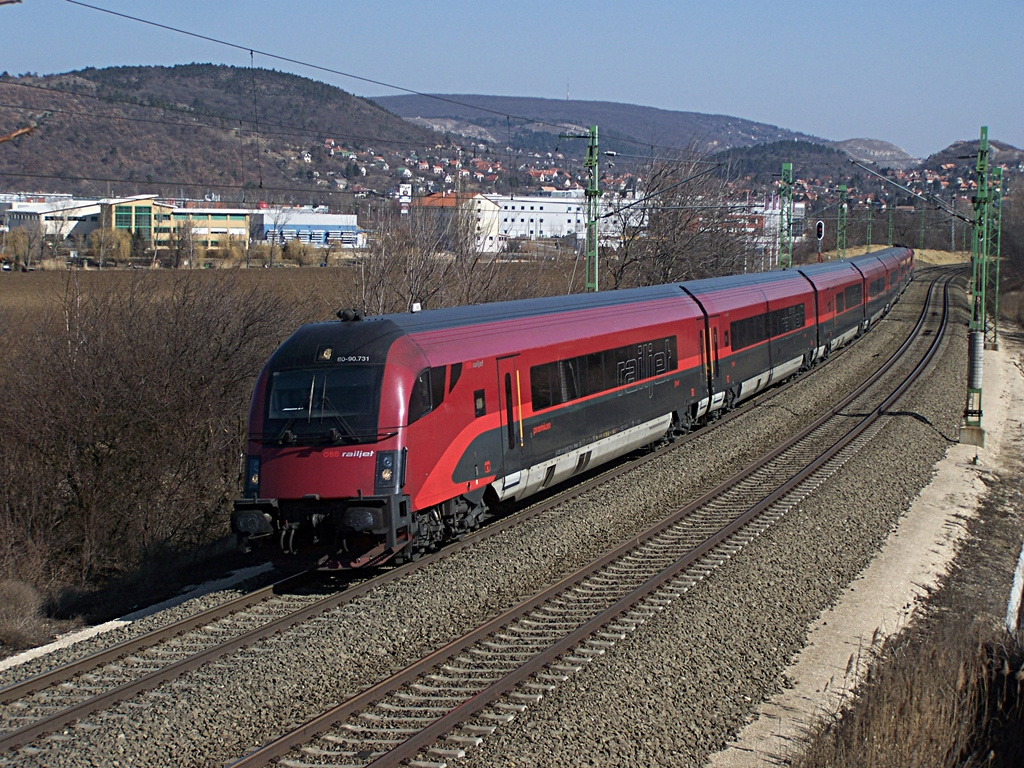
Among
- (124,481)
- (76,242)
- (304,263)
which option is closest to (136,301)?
(124,481)

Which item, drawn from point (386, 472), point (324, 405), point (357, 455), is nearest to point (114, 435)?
point (324, 405)

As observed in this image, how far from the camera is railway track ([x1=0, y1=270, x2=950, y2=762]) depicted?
26.7 feet

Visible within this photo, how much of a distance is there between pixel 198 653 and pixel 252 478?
2565 millimetres

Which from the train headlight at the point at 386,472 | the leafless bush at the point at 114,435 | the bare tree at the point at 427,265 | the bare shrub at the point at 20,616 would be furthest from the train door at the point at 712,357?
the bare shrub at the point at 20,616

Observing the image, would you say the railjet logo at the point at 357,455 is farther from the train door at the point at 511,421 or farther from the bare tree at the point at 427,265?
the bare tree at the point at 427,265

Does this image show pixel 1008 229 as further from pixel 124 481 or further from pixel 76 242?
pixel 124 481

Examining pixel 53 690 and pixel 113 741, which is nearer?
pixel 113 741

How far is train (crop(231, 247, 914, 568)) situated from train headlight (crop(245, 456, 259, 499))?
0.6 inches

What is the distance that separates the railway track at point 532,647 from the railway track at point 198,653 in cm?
3

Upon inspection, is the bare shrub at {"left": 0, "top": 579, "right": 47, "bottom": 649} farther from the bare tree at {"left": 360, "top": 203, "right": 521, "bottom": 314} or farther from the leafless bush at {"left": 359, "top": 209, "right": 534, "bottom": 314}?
the bare tree at {"left": 360, "top": 203, "right": 521, "bottom": 314}

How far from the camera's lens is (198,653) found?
9.32 meters

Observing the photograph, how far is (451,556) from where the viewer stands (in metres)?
12.3

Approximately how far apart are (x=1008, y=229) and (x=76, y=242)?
225 feet

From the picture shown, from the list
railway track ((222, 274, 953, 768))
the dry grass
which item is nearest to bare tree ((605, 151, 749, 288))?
railway track ((222, 274, 953, 768))
